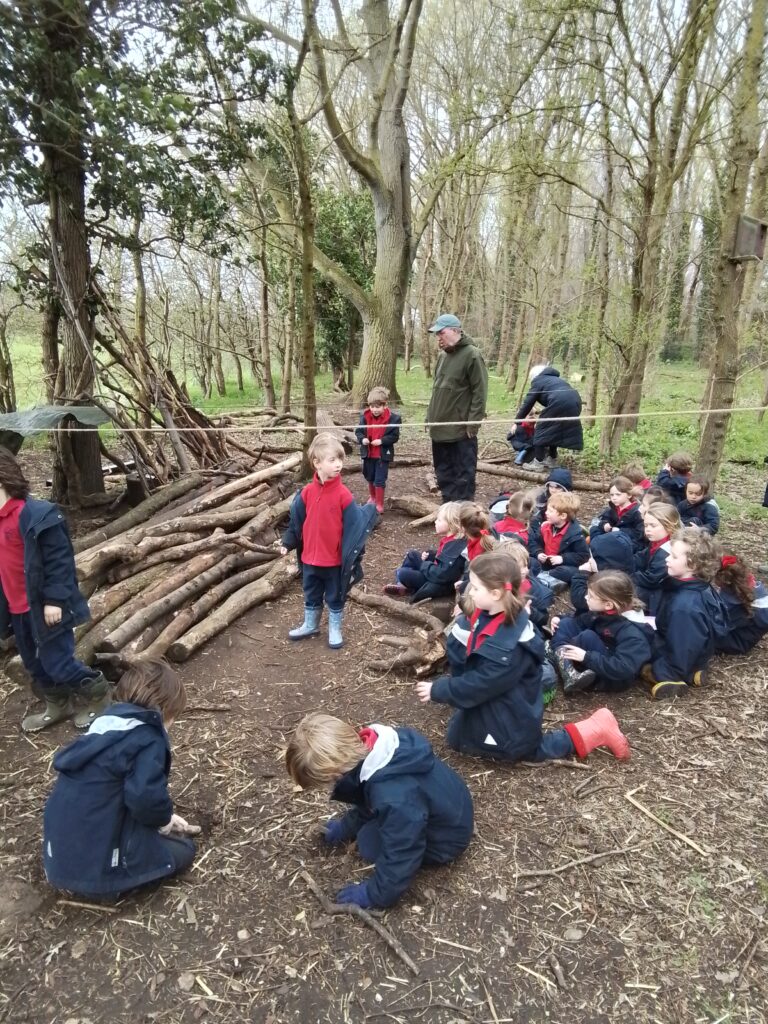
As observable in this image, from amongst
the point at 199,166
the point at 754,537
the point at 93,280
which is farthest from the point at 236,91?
the point at 754,537

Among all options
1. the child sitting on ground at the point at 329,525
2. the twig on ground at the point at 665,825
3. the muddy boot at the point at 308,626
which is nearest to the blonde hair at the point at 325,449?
the child sitting on ground at the point at 329,525

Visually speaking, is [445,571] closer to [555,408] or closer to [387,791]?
[387,791]

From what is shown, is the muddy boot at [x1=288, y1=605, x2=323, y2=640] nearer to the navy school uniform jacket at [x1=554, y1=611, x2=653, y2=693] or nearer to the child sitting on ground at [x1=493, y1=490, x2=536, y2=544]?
the child sitting on ground at [x1=493, y1=490, x2=536, y2=544]

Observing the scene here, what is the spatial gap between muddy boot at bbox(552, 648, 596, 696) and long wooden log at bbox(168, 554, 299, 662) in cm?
254

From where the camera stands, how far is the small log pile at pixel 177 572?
4.65m

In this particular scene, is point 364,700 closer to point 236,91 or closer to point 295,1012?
point 295,1012

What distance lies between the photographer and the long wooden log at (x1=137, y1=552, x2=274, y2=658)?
462 cm

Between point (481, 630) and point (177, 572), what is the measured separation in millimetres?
3173

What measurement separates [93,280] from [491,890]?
7.83 meters

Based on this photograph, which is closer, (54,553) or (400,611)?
(54,553)

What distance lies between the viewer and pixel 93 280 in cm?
761

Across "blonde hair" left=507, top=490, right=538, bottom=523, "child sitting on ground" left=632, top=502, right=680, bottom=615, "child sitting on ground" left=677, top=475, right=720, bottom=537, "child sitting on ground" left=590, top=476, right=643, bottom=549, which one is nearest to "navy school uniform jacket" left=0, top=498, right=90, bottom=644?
"blonde hair" left=507, top=490, right=538, bottom=523

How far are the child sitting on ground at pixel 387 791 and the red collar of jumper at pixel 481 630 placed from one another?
688mm

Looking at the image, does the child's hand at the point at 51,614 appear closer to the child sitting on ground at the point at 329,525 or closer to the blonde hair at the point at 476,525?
the child sitting on ground at the point at 329,525
